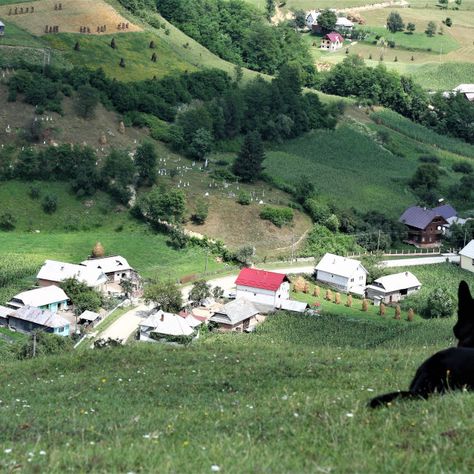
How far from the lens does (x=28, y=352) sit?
36.8m

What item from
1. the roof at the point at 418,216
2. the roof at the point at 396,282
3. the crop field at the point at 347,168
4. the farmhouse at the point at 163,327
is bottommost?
the crop field at the point at 347,168

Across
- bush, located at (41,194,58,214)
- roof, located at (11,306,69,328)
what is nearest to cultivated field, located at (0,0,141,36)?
bush, located at (41,194,58,214)

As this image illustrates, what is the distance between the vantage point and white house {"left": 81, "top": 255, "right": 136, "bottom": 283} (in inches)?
2014

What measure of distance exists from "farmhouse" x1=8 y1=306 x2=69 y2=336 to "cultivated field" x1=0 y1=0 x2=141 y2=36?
156ft

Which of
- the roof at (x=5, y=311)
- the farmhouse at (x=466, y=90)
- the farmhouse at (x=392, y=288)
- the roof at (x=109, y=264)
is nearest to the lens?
the roof at (x=5, y=311)

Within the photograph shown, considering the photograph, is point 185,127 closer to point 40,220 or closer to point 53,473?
point 40,220

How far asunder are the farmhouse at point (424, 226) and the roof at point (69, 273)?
2502cm

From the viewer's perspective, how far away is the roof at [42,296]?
149 feet

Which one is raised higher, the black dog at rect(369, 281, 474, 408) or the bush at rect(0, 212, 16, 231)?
the black dog at rect(369, 281, 474, 408)

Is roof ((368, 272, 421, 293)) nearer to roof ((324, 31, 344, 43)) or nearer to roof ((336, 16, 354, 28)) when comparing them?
roof ((324, 31, 344, 43))

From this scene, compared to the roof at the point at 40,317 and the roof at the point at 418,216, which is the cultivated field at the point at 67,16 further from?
the roof at the point at 40,317

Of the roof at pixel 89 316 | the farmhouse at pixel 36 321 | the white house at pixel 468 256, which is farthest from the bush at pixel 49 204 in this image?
the white house at pixel 468 256

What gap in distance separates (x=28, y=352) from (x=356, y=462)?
90.9 ft

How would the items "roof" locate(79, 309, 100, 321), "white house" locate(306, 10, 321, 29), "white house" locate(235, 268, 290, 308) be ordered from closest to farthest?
1. "roof" locate(79, 309, 100, 321)
2. "white house" locate(235, 268, 290, 308)
3. "white house" locate(306, 10, 321, 29)
